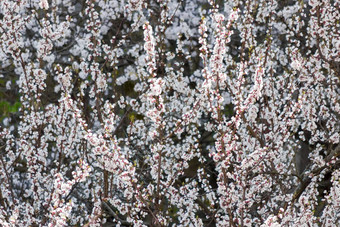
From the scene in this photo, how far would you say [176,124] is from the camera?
3.87m

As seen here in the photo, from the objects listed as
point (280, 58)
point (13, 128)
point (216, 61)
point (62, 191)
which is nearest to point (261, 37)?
point (280, 58)

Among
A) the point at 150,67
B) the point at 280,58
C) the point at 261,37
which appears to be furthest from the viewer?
the point at 261,37

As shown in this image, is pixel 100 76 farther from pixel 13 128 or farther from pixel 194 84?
pixel 13 128

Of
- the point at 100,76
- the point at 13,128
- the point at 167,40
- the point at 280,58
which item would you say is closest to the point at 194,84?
the point at 167,40

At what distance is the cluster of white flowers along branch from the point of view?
12.0ft

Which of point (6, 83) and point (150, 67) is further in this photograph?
point (6, 83)

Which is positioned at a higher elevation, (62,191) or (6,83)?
(6,83)

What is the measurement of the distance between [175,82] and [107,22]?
8.54ft

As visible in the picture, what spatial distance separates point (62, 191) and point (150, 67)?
3.36 feet

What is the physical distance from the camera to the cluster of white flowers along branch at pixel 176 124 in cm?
365

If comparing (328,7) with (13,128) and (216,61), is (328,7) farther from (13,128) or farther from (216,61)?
(13,128)

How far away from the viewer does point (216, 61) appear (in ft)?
11.3

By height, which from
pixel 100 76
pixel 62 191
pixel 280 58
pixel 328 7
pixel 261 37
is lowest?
pixel 62 191

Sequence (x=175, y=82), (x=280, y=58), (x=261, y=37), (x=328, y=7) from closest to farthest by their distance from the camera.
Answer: (x=328, y=7) < (x=175, y=82) < (x=280, y=58) < (x=261, y=37)
